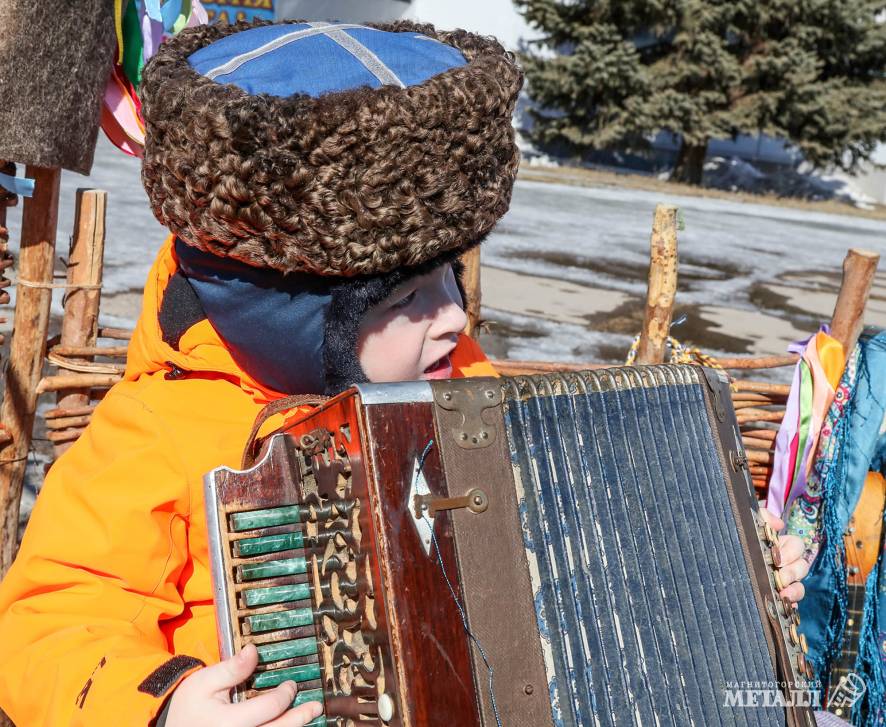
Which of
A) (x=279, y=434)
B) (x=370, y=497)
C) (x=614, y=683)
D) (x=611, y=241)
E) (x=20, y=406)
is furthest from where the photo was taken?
(x=611, y=241)

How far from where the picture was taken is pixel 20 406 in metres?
2.14

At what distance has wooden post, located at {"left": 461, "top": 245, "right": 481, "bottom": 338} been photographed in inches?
100

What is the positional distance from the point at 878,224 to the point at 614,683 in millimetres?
13086

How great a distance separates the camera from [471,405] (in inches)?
38.9

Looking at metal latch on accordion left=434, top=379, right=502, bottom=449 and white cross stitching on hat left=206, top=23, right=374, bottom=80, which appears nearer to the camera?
metal latch on accordion left=434, top=379, right=502, bottom=449

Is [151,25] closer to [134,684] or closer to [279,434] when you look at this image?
[279,434]

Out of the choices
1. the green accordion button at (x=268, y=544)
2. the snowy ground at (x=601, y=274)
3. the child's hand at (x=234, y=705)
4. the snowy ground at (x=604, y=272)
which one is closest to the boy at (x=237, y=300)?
the child's hand at (x=234, y=705)

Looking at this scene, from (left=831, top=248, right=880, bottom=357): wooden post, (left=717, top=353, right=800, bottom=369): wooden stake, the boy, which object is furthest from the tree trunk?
the boy

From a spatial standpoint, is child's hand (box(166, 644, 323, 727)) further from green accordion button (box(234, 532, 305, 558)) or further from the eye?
the eye

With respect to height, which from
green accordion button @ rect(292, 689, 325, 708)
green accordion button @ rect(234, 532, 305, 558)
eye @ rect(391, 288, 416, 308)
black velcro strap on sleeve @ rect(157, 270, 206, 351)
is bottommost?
green accordion button @ rect(292, 689, 325, 708)

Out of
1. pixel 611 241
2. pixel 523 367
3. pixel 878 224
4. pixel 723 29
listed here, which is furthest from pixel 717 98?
pixel 523 367

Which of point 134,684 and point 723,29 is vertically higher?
point 723,29

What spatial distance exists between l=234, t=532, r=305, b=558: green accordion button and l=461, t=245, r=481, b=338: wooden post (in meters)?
1.49

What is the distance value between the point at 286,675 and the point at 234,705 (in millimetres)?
71
